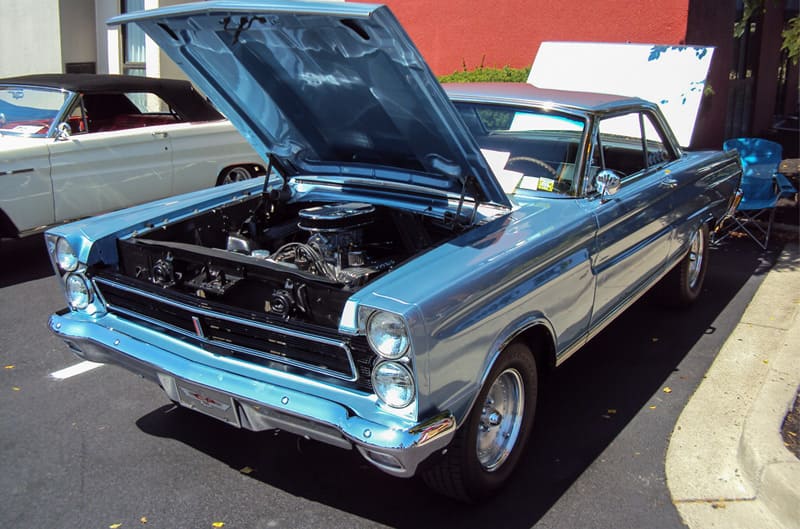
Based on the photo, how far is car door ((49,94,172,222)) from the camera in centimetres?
638

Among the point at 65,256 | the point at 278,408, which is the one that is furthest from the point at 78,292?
the point at 278,408

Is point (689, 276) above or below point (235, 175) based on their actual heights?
below

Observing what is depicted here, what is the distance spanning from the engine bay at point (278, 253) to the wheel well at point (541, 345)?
586 mm

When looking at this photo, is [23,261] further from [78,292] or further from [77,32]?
[77,32]

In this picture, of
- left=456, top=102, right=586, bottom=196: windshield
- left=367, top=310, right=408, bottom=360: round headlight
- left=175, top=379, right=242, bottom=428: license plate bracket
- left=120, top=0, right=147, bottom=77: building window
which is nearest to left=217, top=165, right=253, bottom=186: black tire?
left=456, top=102, right=586, bottom=196: windshield

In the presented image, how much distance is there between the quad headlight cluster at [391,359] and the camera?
259 centimetres

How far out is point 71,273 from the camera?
3.55 metres

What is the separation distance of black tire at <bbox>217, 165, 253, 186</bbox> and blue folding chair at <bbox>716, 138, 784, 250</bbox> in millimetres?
4935

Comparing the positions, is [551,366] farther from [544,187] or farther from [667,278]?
[667,278]

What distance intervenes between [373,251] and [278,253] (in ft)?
1.72

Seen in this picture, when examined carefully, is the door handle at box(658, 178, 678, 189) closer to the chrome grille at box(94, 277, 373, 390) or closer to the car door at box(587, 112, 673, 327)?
the car door at box(587, 112, 673, 327)

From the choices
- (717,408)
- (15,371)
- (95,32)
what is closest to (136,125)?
(15,371)

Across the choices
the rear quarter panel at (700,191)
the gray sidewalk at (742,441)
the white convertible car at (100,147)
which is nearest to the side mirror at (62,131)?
the white convertible car at (100,147)

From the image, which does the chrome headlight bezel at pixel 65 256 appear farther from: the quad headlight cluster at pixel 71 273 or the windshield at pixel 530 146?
the windshield at pixel 530 146
